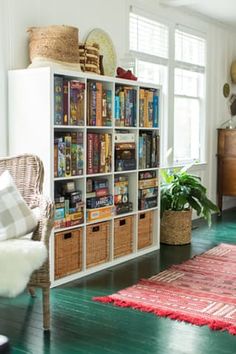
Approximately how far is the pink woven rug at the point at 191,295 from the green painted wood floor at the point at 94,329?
0.08 meters

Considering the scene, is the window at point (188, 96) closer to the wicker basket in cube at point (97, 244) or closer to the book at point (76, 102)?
the wicker basket in cube at point (97, 244)

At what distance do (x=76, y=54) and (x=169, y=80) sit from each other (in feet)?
6.70

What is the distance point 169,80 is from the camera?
18.8 feet

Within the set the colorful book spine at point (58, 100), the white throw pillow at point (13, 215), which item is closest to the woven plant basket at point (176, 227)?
the colorful book spine at point (58, 100)

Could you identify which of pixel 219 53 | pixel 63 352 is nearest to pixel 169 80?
pixel 219 53

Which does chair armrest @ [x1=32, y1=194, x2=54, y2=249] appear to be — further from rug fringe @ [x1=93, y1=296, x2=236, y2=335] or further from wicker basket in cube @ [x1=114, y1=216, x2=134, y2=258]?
wicker basket in cube @ [x1=114, y1=216, x2=134, y2=258]

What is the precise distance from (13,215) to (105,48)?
2.29 meters

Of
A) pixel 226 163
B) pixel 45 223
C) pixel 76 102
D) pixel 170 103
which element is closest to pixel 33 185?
pixel 45 223

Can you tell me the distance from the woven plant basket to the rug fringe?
1.65m

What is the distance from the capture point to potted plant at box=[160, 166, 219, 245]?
4840 millimetres

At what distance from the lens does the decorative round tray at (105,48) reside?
4.52 metres

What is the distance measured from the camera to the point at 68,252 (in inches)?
149

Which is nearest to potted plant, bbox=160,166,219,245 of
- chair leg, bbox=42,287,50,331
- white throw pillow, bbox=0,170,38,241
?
white throw pillow, bbox=0,170,38,241

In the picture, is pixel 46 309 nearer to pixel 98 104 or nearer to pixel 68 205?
pixel 68 205
